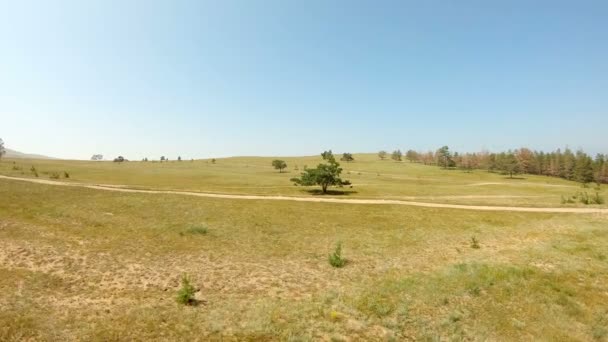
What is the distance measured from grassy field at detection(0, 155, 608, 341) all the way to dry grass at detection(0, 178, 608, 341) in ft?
0.29

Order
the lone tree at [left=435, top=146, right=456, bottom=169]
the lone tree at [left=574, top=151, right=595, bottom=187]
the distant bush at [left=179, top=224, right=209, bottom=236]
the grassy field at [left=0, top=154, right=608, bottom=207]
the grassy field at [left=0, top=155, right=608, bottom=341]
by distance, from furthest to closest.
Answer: the lone tree at [left=435, top=146, right=456, bottom=169] → the lone tree at [left=574, top=151, right=595, bottom=187] → the grassy field at [left=0, top=154, right=608, bottom=207] → the distant bush at [left=179, top=224, right=209, bottom=236] → the grassy field at [left=0, top=155, right=608, bottom=341]

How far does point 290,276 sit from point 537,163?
185 m

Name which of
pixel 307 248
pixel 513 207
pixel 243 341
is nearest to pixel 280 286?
pixel 243 341

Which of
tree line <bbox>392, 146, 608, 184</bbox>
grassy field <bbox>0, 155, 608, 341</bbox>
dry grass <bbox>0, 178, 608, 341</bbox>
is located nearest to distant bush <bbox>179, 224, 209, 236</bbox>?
grassy field <bbox>0, 155, 608, 341</bbox>

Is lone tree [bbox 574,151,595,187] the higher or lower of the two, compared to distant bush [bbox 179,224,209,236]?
higher

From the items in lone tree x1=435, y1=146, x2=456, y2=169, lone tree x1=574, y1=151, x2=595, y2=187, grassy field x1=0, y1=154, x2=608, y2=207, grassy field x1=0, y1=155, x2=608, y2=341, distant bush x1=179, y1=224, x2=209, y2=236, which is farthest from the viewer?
lone tree x1=435, y1=146, x2=456, y2=169

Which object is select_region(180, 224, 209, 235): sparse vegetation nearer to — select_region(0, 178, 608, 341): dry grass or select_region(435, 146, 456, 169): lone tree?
select_region(0, 178, 608, 341): dry grass

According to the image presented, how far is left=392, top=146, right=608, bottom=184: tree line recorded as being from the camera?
13575 centimetres

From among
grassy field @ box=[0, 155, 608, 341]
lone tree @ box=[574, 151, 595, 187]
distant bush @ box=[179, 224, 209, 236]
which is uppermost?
lone tree @ box=[574, 151, 595, 187]

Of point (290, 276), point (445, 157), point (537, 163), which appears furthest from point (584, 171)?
point (290, 276)

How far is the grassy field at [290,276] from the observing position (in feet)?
46.7

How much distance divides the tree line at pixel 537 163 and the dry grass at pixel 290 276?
13019 centimetres

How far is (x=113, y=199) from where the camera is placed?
125 feet

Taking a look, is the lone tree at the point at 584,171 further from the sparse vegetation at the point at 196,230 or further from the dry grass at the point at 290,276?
the sparse vegetation at the point at 196,230
